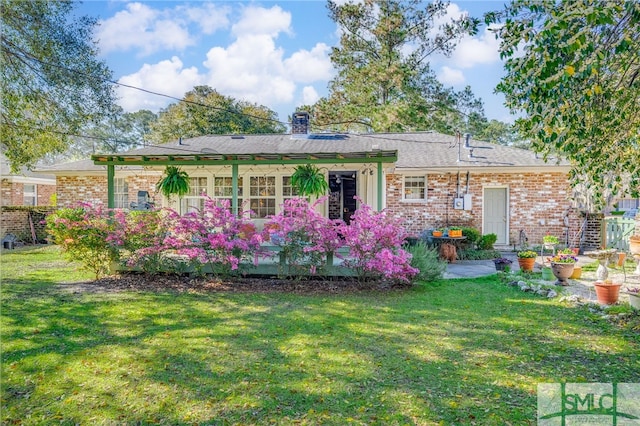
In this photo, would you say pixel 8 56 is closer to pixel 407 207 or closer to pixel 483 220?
pixel 407 207

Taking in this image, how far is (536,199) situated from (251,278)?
10.5 meters

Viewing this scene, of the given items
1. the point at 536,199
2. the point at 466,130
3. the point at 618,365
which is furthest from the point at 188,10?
the point at 466,130

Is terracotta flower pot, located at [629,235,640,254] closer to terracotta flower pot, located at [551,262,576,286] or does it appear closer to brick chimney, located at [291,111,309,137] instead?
terracotta flower pot, located at [551,262,576,286]

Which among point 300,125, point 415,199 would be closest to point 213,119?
point 300,125

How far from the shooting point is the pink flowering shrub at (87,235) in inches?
311

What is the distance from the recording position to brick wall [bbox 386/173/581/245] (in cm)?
1367

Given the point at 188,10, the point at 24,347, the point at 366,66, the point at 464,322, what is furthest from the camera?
the point at 366,66

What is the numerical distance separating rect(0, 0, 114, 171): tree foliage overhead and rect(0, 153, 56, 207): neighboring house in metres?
9.44

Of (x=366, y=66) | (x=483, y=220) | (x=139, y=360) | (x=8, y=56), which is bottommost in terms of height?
(x=139, y=360)

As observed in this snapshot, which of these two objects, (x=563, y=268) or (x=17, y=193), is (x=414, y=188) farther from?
(x=17, y=193)

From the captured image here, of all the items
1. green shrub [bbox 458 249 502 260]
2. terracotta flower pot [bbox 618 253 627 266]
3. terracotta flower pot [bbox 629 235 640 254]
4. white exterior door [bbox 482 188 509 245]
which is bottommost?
green shrub [bbox 458 249 502 260]

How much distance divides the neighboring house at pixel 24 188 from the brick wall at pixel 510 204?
16.5 m

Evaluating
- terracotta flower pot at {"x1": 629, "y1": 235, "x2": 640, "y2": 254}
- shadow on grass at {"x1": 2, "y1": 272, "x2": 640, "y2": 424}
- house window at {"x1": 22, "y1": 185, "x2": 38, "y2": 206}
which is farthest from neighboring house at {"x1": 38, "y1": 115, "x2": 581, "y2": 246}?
house window at {"x1": 22, "y1": 185, "x2": 38, "y2": 206}

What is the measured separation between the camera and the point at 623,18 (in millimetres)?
3988
